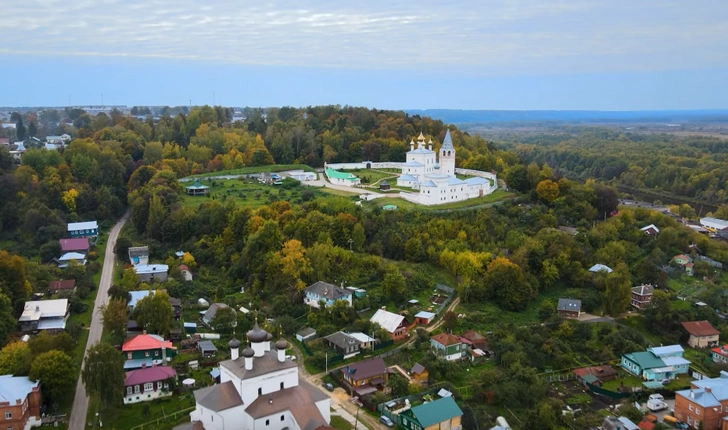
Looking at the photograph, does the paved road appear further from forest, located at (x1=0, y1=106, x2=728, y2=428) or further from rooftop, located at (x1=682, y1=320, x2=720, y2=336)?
rooftop, located at (x1=682, y1=320, x2=720, y2=336)

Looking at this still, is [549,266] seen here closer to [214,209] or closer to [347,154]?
[214,209]

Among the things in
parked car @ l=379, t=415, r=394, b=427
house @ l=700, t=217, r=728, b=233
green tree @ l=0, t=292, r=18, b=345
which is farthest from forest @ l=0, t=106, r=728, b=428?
house @ l=700, t=217, r=728, b=233

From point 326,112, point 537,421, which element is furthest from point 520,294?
point 326,112

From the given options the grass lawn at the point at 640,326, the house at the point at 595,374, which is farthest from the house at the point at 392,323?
the grass lawn at the point at 640,326

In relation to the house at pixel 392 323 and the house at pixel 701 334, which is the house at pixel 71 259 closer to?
the house at pixel 392 323

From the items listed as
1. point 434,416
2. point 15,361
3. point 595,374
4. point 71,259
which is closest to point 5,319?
point 15,361

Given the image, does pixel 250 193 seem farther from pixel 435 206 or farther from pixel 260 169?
pixel 435 206
